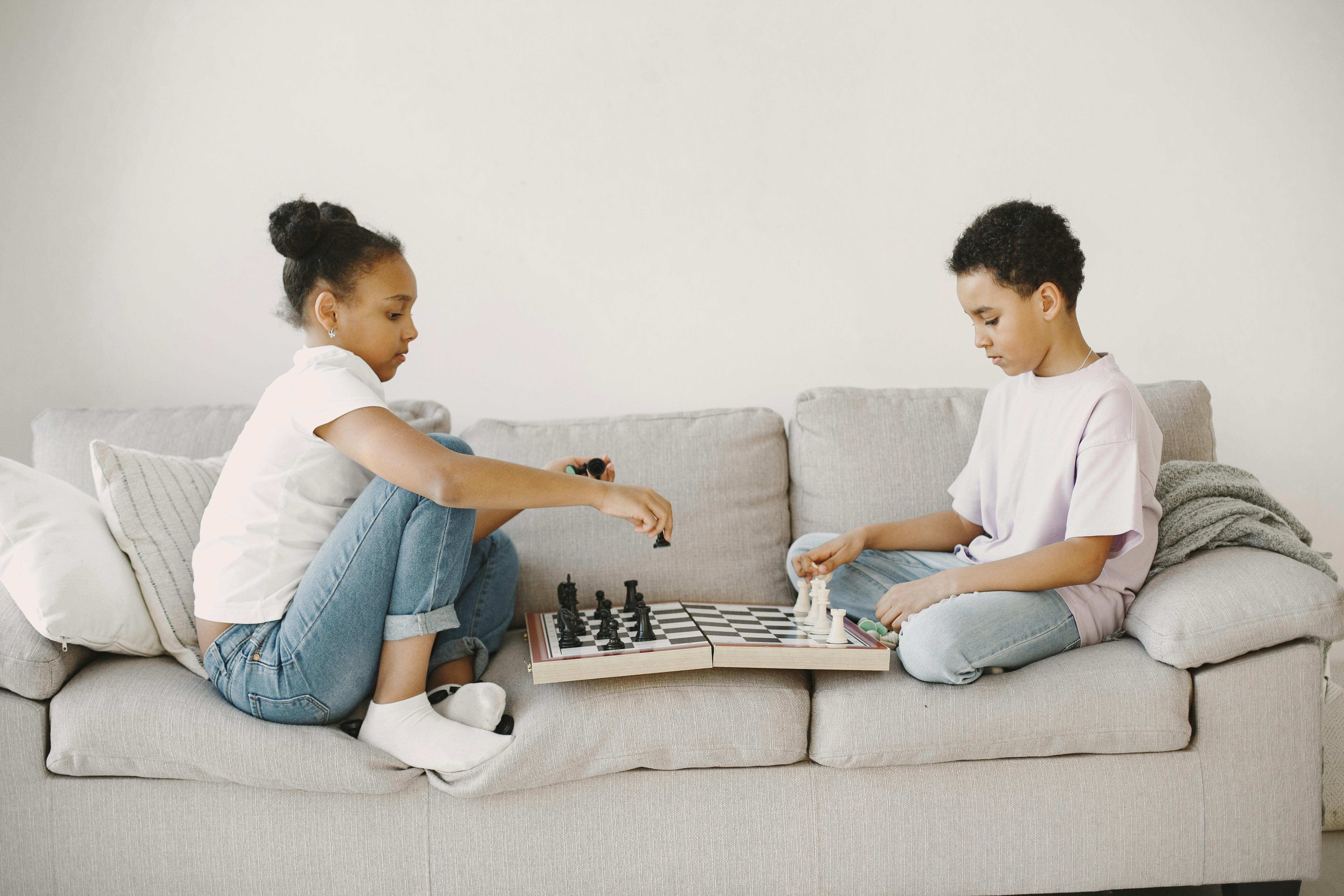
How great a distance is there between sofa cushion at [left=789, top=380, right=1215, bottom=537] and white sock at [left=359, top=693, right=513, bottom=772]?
36.9 inches

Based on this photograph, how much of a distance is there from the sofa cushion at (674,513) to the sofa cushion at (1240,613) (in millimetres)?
779

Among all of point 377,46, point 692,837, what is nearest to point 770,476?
point 692,837

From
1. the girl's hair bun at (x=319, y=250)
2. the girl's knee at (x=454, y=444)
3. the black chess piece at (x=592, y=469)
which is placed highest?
the girl's hair bun at (x=319, y=250)

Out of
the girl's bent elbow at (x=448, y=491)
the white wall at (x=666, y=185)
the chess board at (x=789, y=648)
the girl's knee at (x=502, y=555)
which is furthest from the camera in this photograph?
the white wall at (x=666, y=185)

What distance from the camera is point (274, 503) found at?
1.48 m

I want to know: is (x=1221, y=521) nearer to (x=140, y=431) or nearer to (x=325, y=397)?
(x=325, y=397)

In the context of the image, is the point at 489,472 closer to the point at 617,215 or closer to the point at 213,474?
the point at 213,474

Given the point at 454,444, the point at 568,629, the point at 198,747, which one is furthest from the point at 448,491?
the point at 198,747

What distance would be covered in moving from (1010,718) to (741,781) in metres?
0.45

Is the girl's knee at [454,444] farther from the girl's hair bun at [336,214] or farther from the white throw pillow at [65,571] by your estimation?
the white throw pillow at [65,571]

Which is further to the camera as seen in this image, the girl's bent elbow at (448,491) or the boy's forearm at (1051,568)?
the boy's forearm at (1051,568)

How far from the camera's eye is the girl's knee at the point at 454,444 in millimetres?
1482

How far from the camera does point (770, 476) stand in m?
2.09

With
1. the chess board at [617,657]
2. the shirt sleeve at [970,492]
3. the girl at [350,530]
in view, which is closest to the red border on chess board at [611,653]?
the chess board at [617,657]
